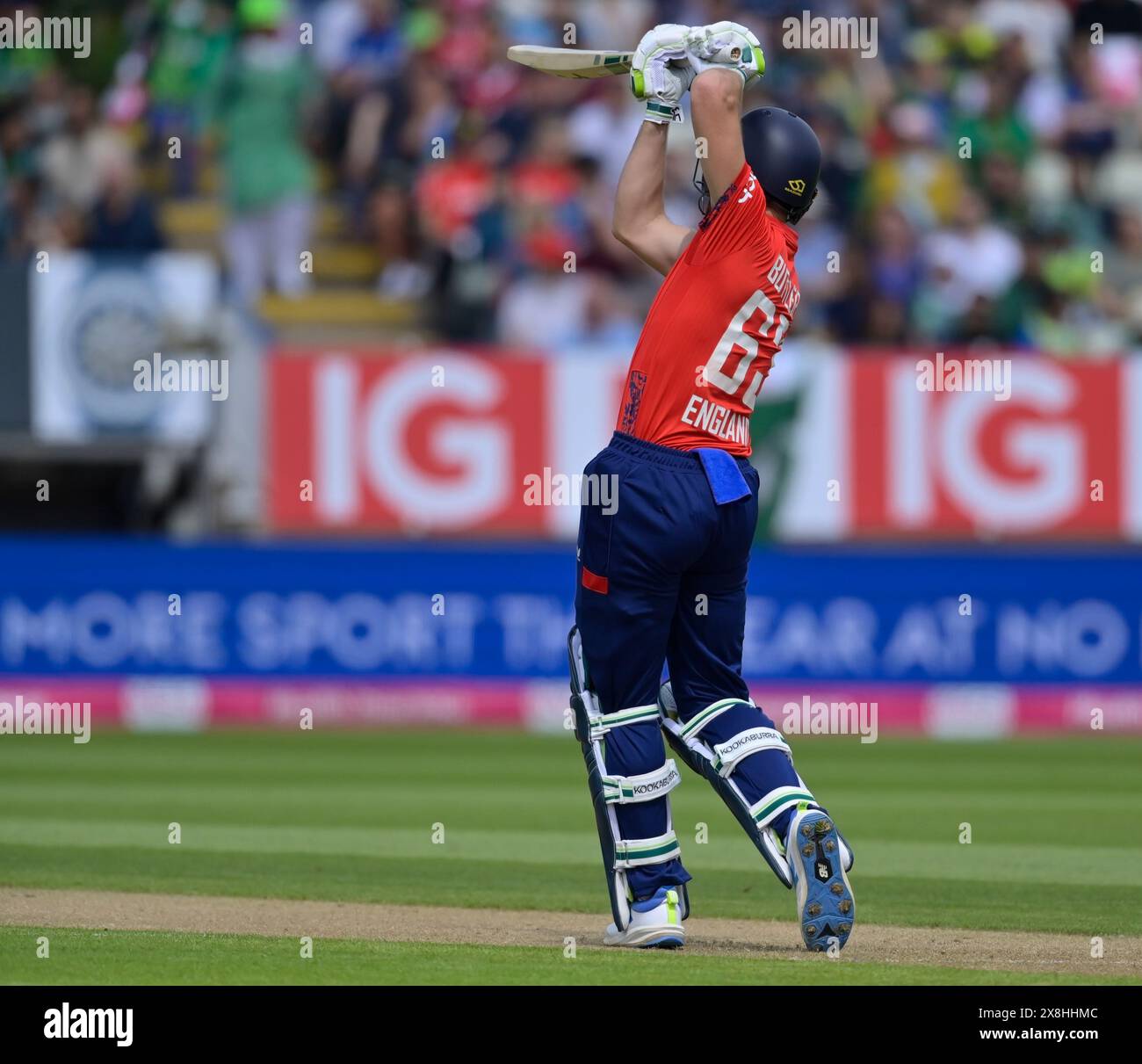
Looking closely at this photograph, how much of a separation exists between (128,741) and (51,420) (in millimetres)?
3193

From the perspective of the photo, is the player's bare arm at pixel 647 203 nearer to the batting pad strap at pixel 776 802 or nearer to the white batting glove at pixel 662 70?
the white batting glove at pixel 662 70

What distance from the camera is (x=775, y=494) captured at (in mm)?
16484

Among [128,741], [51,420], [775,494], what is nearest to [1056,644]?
[775,494]

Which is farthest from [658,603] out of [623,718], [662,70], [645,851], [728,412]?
[662,70]

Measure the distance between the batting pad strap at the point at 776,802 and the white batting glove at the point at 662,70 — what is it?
2046 millimetres

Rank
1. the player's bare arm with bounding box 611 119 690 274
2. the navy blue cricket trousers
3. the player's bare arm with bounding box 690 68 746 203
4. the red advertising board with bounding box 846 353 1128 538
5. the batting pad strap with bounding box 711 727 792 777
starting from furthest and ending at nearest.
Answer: the red advertising board with bounding box 846 353 1128 538 → the player's bare arm with bounding box 611 119 690 274 → the batting pad strap with bounding box 711 727 792 777 → the navy blue cricket trousers → the player's bare arm with bounding box 690 68 746 203

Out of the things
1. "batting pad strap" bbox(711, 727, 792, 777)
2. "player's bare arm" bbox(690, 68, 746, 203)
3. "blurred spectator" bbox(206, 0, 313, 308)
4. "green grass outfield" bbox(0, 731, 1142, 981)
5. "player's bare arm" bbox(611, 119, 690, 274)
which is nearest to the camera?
"player's bare arm" bbox(690, 68, 746, 203)

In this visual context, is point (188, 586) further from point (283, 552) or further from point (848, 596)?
point (848, 596)

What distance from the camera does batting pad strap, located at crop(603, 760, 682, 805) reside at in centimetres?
650

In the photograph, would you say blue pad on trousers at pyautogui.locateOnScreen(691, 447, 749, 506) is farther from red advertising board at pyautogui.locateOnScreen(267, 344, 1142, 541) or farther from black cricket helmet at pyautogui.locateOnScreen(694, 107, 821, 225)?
red advertising board at pyautogui.locateOnScreen(267, 344, 1142, 541)

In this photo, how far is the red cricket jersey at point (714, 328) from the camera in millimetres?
6469

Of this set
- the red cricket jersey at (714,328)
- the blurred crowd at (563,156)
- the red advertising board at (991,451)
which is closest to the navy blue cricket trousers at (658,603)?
the red cricket jersey at (714,328)

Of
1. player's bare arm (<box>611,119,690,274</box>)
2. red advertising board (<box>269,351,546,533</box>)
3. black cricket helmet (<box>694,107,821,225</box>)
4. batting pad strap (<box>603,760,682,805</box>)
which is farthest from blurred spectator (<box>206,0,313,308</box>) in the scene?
batting pad strap (<box>603,760,682,805</box>)

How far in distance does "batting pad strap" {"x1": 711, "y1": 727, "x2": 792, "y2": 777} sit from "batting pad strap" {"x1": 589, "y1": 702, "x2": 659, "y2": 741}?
22cm
